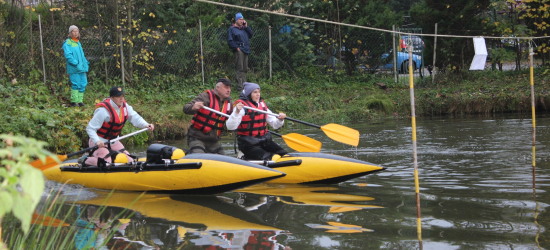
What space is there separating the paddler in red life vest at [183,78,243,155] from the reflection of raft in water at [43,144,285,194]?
561mm

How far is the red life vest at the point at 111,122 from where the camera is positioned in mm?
6109

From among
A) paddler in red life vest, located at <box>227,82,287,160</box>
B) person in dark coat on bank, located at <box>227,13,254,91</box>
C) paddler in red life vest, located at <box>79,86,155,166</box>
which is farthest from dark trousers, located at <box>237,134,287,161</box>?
person in dark coat on bank, located at <box>227,13,254,91</box>

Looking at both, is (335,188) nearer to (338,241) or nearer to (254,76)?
(338,241)

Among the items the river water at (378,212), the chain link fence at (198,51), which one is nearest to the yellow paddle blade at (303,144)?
the river water at (378,212)

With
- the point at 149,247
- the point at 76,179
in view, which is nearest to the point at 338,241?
the point at 149,247

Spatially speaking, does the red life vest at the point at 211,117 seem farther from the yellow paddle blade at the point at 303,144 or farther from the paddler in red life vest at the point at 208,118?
the yellow paddle blade at the point at 303,144

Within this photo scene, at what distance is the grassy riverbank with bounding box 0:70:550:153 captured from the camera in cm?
876

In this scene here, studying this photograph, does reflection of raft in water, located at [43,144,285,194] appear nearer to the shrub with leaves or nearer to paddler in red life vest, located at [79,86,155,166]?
paddler in red life vest, located at [79,86,155,166]

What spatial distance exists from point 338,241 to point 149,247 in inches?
53.4

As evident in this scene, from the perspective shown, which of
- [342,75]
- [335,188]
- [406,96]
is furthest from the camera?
[342,75]

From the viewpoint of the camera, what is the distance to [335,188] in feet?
19.2

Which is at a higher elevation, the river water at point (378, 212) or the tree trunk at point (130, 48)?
the tree trunk at point (130, 48)

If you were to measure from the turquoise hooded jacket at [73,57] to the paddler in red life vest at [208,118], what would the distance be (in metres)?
4.14

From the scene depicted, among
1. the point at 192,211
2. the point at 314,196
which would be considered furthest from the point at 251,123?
the point at 192,211
